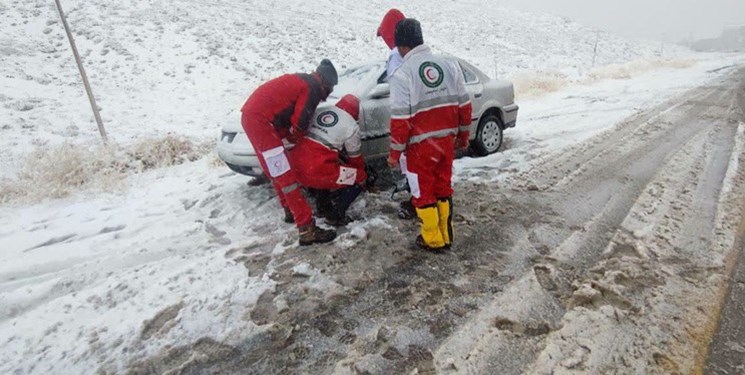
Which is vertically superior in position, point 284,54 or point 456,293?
point 284,54

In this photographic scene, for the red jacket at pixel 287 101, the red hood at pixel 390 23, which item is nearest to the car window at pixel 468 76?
the red hood at pixel 390 23

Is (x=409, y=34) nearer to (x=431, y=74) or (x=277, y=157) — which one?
(x=431, y=74)

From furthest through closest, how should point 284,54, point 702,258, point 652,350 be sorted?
1. point 284,54
2. point 702,258
3. point 652,350

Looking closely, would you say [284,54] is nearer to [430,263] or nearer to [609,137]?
[609,137]

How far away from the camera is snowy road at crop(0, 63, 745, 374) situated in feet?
7.18

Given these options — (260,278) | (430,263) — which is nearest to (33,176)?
(260,278)

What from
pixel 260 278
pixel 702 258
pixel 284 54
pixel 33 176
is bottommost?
pixel 702 258

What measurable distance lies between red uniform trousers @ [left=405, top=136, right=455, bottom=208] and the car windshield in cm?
180

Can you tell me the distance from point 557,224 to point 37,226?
17.0 feet

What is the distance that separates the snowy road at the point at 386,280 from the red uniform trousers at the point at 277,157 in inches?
13.6

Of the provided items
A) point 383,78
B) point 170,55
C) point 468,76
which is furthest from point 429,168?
point 170,55

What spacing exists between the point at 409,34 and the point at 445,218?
4.71ft

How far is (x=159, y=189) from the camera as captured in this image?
509cm

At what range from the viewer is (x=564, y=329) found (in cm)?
226
